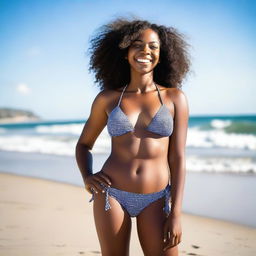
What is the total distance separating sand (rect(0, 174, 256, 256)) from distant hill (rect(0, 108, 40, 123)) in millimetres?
86932

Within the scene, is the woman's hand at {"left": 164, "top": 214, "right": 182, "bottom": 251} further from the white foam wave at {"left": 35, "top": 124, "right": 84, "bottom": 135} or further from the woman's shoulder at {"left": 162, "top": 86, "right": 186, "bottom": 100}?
the white foam wave at {"left": 35, "top": 124, "right": 84, "bottom": 135}

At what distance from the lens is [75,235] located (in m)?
4.96

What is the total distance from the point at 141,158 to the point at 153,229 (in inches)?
18.0

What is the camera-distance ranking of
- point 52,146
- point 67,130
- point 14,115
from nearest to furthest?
point 52,146
point 67,130
point 14,115

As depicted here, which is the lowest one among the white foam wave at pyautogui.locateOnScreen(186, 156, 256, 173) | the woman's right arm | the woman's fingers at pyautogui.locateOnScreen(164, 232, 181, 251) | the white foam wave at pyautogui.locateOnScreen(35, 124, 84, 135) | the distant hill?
the distant hill

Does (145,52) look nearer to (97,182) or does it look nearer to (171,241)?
(97,182)

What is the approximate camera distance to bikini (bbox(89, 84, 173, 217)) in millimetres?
2320

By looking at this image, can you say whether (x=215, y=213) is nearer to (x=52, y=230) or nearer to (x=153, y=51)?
(x=52, y=230)

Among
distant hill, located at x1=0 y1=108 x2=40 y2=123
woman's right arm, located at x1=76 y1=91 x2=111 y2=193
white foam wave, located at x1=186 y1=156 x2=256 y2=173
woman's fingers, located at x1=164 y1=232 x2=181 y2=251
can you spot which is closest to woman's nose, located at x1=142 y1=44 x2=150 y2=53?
woman's right arm, located at x1=76 y1=91 x2=111 y2=193

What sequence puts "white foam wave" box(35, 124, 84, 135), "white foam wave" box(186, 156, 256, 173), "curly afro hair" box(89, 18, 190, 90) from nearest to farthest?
"curly afro hair" box(89, 18, 190, 90)
"white foam wave" box(186, 156, 256, 173)
"white foam wave" box(35, 124, 84, 135)

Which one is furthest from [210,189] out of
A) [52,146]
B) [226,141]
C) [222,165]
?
[226,141]

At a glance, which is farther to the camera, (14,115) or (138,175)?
(14,115)

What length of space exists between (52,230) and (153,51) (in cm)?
352

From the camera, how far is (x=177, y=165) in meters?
2.37
